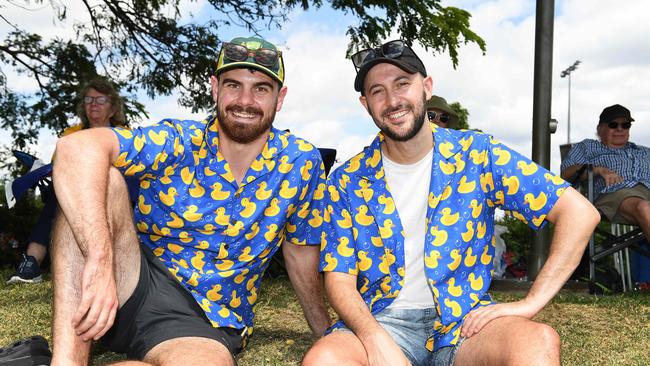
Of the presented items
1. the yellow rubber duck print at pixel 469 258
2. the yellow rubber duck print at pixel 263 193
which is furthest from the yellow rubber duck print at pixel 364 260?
the yellow rubber duck print at pixel 263 193

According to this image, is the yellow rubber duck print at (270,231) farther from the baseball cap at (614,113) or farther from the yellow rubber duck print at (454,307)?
the baseball cap at (614,113)

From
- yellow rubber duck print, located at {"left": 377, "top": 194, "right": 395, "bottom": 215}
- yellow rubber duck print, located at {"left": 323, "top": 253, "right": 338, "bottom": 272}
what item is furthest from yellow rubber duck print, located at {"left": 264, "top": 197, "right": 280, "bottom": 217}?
yellow rubber duck print, located at {"left": 377, "top": 194, "right": 395, "bottom": 215}

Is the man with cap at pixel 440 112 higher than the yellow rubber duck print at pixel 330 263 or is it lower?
higher

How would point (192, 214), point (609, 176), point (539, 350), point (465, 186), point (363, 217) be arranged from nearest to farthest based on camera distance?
point (539, 350) < point (465, 186) < point (363, 217) < point (192, 214) < point (609, 176)

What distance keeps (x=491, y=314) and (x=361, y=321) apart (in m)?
0.49

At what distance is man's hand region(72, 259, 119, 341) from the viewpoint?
2.31m

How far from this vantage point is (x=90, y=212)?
2.43m

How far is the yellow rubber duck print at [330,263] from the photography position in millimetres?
2686

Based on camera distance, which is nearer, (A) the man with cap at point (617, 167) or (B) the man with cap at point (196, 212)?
(B) the man with cap at point (196, 212)

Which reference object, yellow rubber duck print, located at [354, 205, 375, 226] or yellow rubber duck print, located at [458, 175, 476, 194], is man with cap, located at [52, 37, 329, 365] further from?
yellow rubber duck print, located at [458, 175, 476, 194]

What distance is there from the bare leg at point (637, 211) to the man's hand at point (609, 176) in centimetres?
21

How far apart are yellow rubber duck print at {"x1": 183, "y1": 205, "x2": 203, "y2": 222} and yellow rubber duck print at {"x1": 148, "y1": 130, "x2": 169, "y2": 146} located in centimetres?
31

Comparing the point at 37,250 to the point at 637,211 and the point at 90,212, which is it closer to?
the point at 90,212

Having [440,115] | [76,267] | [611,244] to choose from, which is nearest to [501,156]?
[76,267]
